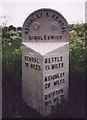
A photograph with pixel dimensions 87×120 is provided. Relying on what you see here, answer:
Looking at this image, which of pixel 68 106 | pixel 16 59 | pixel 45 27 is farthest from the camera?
pixel 16 59

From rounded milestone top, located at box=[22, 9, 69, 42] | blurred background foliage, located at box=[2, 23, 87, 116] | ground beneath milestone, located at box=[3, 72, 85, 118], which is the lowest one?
ground beneath milestone, located at box=[3, 72, 85, 118]

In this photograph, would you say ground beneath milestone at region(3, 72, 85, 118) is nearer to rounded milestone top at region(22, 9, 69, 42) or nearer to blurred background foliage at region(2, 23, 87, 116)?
blurred background foliage at region(2, 23, 87, 116)

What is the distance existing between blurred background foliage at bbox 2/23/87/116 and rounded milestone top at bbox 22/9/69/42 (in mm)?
373

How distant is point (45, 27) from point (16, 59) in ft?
2.41

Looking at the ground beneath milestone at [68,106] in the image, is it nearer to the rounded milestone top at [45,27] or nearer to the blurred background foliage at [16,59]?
the blurred background foliage at [16,59]

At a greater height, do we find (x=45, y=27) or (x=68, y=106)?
(x=45, y=27)

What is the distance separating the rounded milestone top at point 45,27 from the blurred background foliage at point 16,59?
37cm

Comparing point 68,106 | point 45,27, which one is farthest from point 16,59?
point 68,106

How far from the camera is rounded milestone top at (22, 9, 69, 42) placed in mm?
3814

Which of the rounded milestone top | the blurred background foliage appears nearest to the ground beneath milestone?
the blurred background foliage

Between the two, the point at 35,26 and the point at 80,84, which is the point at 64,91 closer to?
→ the point at 80,84

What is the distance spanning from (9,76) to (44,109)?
2.70ft

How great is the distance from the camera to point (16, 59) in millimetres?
4203

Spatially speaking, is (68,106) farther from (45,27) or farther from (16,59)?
(45,27)
